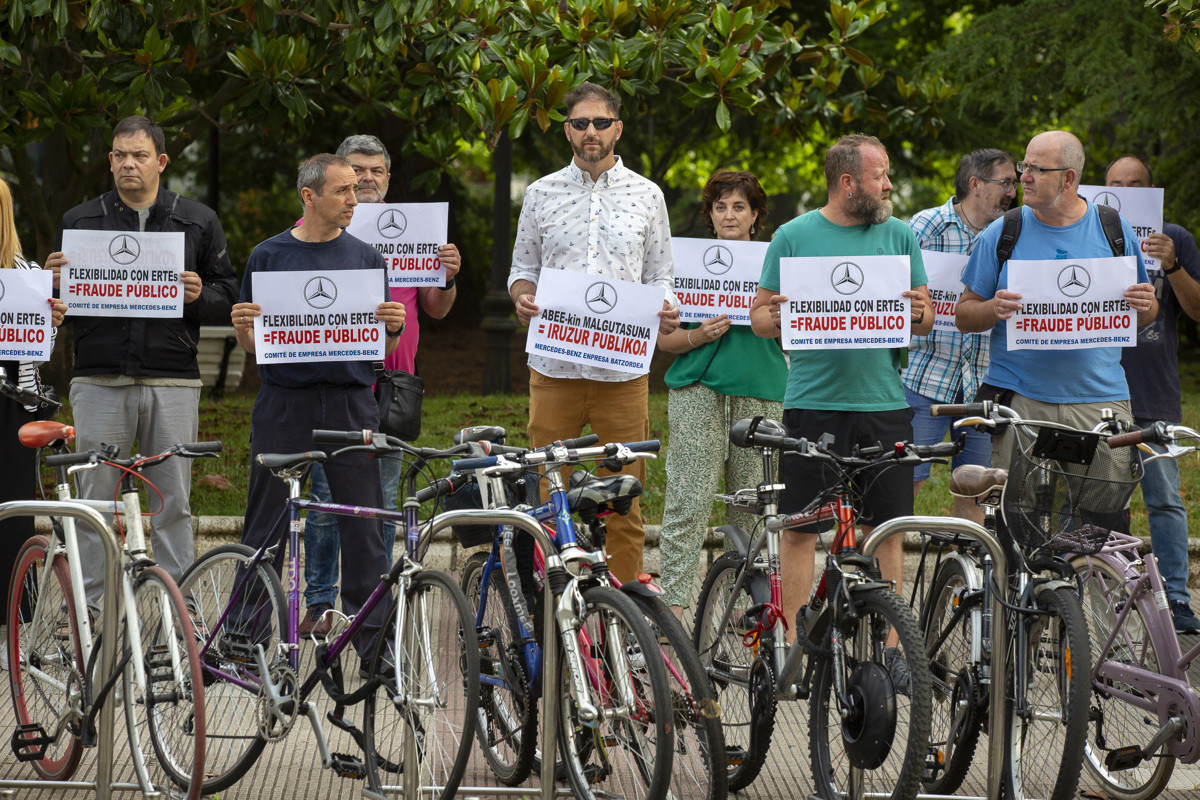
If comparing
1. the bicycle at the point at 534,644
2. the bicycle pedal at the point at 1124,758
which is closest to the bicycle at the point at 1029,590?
the bicycle pedal at the point at 1124,758

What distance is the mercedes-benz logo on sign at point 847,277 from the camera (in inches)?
219

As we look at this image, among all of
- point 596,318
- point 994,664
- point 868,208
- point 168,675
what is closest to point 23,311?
point 168,675

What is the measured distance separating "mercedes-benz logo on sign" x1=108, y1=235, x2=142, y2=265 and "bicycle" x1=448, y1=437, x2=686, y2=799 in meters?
2.27

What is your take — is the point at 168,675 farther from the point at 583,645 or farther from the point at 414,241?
the point at 414,241

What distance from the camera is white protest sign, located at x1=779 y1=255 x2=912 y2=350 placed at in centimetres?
555

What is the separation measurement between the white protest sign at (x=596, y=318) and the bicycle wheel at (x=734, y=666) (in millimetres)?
1223

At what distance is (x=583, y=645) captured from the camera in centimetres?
434

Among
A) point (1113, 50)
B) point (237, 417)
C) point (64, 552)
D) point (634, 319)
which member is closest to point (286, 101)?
point (634, 319)

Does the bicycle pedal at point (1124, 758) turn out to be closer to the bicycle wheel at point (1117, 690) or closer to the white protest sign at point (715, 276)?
the bicycle wheel at point (1117, 690)

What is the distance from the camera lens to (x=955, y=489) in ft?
16.3

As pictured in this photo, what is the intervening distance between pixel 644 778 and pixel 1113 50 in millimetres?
12060

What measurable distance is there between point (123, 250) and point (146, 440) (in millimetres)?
879

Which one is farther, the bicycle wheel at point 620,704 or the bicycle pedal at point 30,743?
the bicycle pedal at point 30,743

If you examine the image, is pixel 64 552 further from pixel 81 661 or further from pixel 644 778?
pixel 644 778
